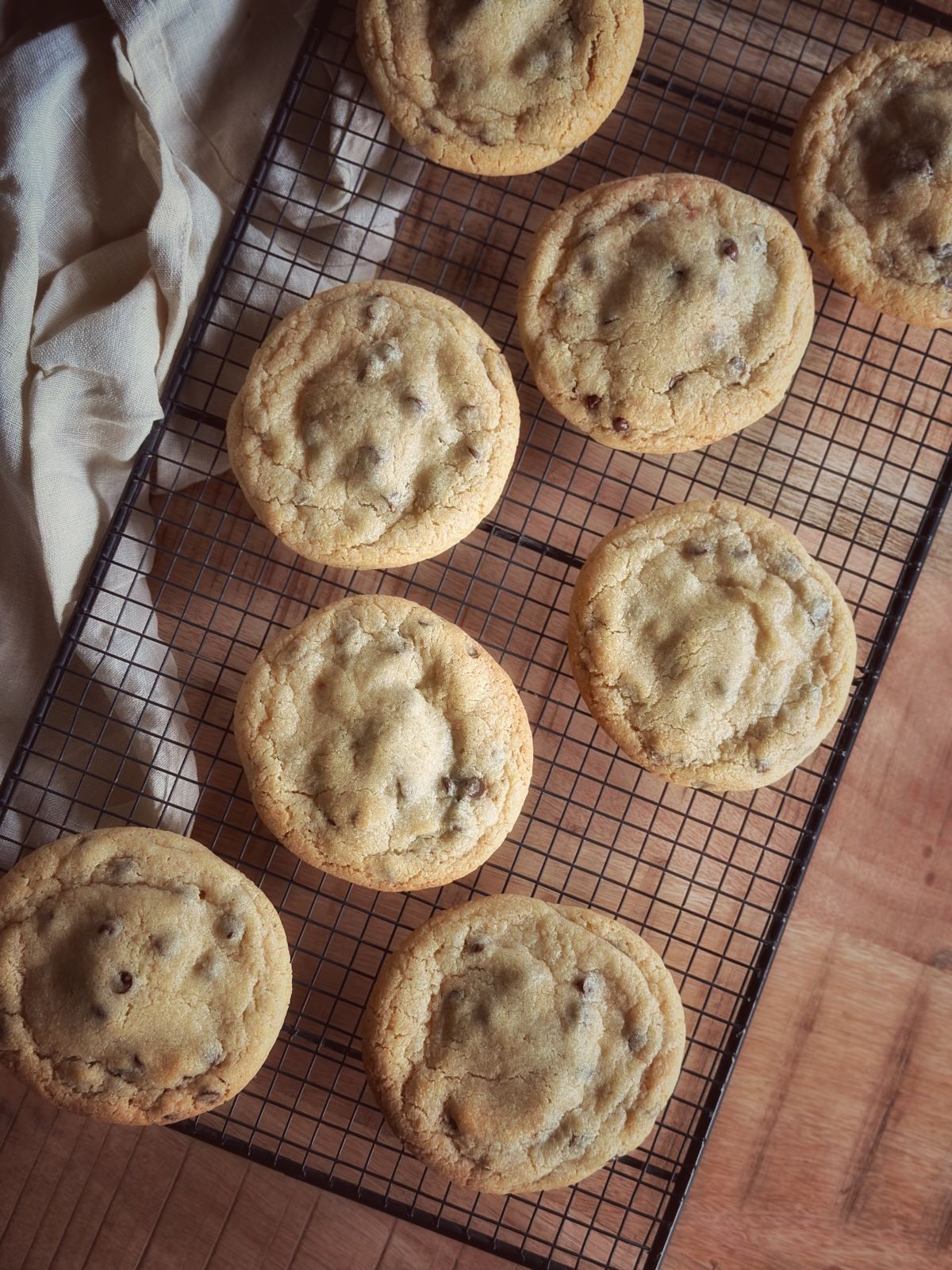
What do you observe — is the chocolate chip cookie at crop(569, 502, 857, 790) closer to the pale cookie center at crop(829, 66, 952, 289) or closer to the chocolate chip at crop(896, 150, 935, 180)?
the pale cookie center at crop(829, 66, 952, 289)

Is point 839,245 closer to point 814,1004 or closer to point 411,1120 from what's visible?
point 814,1004

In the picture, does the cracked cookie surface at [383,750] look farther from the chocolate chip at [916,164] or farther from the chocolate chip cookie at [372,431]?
the chocolate chip at [916,164]

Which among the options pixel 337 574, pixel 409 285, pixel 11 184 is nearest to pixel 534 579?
pixel 337 574

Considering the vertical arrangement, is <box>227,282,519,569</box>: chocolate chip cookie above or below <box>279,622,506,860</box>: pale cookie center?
above

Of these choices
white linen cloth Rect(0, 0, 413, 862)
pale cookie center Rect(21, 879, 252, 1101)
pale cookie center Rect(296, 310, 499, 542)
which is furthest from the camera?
white linen cloth Rect(0, 0, 413, 862)

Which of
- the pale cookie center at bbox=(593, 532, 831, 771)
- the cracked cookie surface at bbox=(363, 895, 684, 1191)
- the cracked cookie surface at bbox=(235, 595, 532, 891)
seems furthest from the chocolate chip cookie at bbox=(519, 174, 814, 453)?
the cracked cookie surface at bbox=(363, 895, 684, 1191)

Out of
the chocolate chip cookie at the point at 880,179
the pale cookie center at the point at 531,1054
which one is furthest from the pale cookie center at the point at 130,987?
the chocolate chip cookie at the point at 880,179

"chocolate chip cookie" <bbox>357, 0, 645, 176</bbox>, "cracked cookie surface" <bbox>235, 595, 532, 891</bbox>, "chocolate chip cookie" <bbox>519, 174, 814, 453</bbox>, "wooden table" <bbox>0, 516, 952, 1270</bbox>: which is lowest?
"wooden table" <bbox>0, 516, 952, 1270</bbox>
